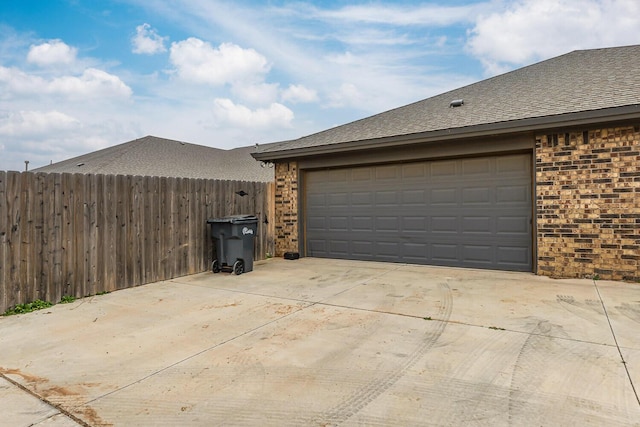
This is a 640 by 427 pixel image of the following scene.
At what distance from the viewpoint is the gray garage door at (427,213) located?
701 cm

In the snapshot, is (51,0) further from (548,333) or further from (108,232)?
(548,333)

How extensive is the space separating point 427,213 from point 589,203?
9.20ft

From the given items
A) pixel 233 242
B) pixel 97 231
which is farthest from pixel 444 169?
pixel 97 231

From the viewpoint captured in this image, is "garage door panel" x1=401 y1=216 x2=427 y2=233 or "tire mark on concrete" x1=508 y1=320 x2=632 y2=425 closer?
"tire mark on concrete" x1=508 y1=320 x2=632 y2=425

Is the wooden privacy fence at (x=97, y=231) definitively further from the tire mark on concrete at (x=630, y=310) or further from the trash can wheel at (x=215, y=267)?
the tire mark on concrete at (x=630, y=310)

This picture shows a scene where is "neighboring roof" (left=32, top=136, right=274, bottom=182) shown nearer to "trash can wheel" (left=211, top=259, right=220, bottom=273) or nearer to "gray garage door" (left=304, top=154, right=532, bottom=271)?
"gray garage door" (left=304, top=154, right=532, bottom=271)

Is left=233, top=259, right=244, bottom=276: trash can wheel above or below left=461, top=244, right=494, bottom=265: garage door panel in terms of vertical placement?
below

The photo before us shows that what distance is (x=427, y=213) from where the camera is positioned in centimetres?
785

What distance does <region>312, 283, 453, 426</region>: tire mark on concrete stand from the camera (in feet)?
7.38

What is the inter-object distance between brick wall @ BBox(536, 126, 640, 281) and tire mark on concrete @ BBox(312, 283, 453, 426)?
3833 mm

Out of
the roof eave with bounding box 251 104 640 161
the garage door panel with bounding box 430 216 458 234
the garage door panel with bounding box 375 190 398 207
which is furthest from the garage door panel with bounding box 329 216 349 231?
the garage door panel with bounding box 430 216 458 234

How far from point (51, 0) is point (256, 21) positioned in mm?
5301

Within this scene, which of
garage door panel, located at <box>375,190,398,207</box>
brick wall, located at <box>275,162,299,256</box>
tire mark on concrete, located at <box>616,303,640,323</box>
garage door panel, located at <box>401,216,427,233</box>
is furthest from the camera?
brick wall, located at <box>275,162,299,256</box>

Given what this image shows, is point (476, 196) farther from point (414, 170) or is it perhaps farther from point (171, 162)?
point (171, 162)
